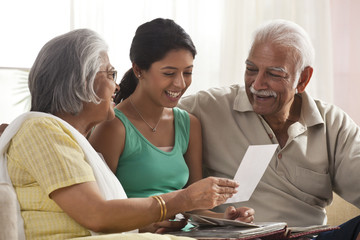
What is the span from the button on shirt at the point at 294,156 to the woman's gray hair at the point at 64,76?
0.82 metres

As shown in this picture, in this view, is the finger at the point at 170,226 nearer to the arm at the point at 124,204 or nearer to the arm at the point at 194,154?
the arm at the point at 124,204

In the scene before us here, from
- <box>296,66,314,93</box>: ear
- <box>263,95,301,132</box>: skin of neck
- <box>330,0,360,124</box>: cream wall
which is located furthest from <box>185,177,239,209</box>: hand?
<box>330,0,360,124</box>: cream wall

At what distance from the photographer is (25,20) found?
4.36 metres

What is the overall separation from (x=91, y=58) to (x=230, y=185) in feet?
1.91

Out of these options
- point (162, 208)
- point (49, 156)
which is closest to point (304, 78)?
point (162, 208)

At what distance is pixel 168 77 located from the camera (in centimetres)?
221

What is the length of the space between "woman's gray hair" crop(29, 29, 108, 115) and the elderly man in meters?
0.83

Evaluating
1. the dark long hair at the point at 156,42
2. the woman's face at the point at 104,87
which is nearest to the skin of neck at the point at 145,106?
the dark long hair at the point at 156,42

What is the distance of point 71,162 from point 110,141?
1.70ft

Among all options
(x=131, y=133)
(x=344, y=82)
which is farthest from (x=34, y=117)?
(x=344, y=82)

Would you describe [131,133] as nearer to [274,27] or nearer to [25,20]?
[274,27]

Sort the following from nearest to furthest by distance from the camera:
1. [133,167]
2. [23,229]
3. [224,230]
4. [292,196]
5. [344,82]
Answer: [23,229]
[224,230]
[133,167]
[292,196]
[344,82]

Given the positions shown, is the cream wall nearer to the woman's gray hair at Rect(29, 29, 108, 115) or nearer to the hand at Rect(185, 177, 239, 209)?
the hand at Rect(185, 177, 239, 209)

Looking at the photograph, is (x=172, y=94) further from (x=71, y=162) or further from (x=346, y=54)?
(x=346, y=54)
